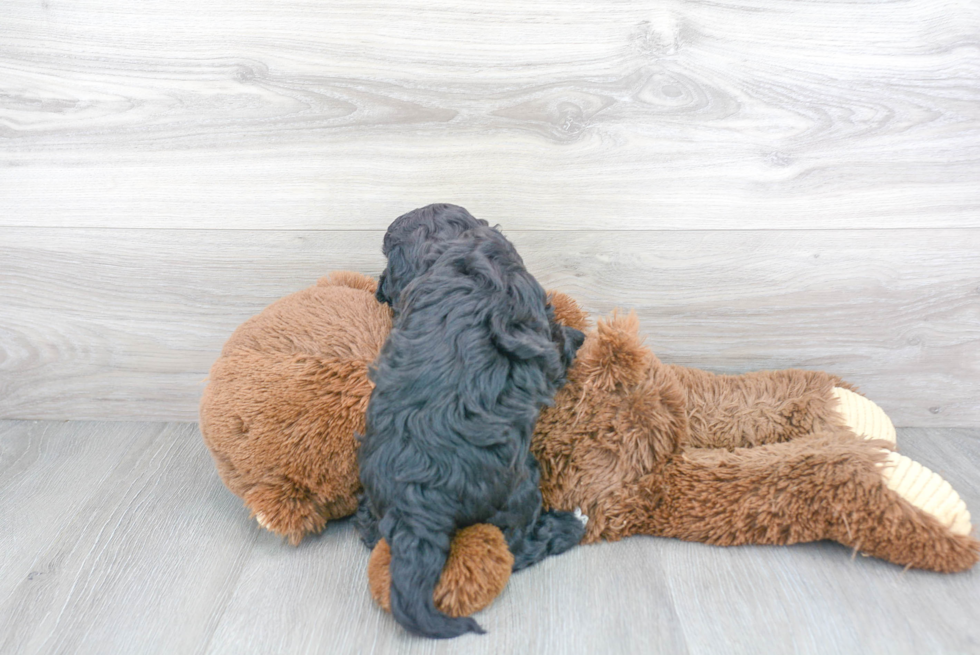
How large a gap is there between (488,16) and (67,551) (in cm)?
101

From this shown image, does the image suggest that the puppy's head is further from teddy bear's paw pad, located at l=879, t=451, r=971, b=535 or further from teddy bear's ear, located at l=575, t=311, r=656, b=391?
teddy bear's paw pad, located at l=879, t=451, r=971, b=535

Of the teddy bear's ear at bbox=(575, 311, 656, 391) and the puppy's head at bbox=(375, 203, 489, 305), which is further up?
the puppy's head at bbox=(375, 203, 489, 305)

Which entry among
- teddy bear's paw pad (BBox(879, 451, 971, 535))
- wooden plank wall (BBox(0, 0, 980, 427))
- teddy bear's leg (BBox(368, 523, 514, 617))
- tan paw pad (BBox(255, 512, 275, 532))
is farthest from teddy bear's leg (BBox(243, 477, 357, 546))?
teddy bear's paw pad (BBox(879, 451, 971, 535))

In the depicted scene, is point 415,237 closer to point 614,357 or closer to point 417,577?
point 614,357

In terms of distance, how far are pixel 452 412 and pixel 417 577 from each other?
0.60ft

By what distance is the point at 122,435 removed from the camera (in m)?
1.27

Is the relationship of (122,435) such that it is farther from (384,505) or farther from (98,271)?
(384,505)

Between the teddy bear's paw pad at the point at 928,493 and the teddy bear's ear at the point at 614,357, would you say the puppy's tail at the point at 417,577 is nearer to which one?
the teddy bear's ear at the point at 614,357

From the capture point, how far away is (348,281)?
106cm

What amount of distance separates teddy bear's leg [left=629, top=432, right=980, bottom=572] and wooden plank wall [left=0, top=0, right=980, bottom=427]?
1.11ft

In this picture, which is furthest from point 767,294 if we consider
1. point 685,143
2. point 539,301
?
point 539,301

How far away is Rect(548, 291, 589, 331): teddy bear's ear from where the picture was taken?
0.94 meters

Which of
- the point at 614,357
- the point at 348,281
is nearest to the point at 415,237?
the point at 348,281

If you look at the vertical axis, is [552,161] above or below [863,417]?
above
